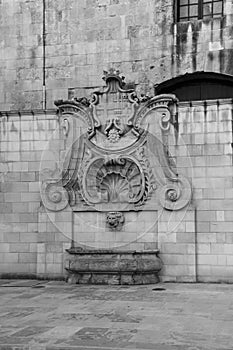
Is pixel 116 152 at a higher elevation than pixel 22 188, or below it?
higher

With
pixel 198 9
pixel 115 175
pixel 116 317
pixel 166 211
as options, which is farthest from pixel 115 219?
pixel 198 9

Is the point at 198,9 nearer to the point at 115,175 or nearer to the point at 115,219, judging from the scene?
the point at 115,175

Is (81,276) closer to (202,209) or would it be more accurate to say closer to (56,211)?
(56,211)

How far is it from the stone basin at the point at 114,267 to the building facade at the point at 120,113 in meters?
0.51

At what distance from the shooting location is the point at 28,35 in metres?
20.1

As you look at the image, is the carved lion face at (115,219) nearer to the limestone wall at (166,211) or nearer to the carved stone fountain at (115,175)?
the carved stone fountain at (115,175)

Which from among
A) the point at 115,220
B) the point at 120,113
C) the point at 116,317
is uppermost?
the point at 120,113

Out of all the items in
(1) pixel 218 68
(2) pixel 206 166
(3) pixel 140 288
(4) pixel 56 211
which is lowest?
(3) pixel 140 288

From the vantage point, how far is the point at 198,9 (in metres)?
19.0

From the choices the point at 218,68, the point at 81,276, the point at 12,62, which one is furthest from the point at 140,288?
the point at 12,62

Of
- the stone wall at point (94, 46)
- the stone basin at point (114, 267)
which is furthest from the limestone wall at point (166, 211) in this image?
the stone wall at point (94, 46)

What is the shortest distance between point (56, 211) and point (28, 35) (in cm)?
735

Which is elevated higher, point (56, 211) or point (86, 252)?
point (56, 211)

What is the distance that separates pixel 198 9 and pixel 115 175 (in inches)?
269
